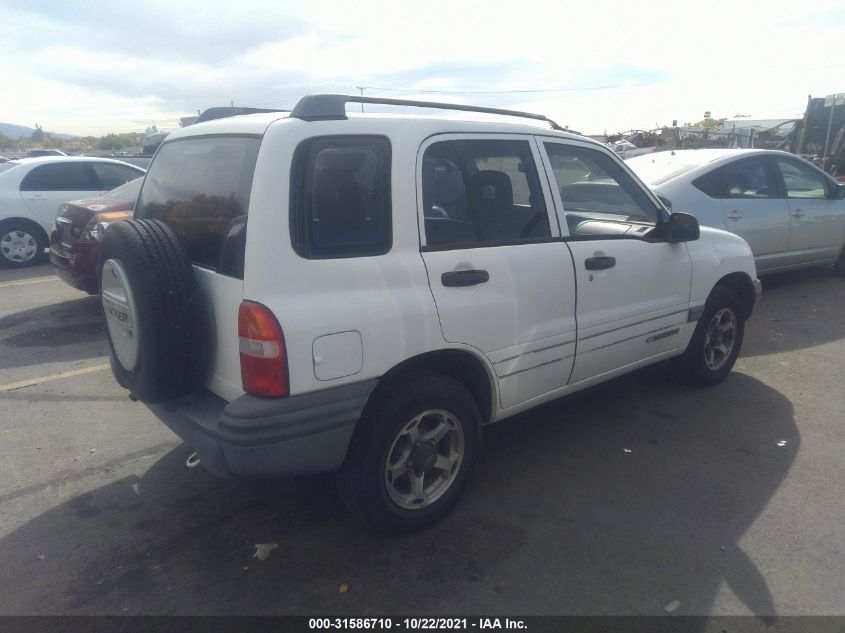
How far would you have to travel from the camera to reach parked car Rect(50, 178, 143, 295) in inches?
249

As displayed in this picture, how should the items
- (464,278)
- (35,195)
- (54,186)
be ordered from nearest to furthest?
1. (464,278)
2. (35,195)
3. (54,186)

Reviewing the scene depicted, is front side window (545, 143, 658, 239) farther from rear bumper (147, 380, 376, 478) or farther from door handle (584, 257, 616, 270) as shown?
rear bumper (147, 380, 376, 478)

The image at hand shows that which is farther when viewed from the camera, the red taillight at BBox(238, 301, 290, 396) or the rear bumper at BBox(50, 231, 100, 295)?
the rear bumper at BBox(50, 231, 100, 295)

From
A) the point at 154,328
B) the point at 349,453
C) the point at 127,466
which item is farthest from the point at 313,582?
the point at 127,466

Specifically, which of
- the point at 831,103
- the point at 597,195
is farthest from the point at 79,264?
the point at 831,103

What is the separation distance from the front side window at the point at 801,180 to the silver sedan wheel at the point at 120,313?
712cm

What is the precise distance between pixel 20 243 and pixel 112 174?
66.9 inches

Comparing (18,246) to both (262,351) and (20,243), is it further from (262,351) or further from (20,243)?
(262,351)

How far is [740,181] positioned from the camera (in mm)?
6996

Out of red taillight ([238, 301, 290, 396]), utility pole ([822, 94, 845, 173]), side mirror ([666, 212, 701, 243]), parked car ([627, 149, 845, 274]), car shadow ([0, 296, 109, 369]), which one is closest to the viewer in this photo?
red taillight ([238, 301, 290, 396])

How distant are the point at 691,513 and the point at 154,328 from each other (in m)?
2.70

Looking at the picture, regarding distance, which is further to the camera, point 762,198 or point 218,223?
point 762,198

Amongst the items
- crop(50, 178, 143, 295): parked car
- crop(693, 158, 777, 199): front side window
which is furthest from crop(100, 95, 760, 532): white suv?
crop(693, 158, 777, 199): front side window

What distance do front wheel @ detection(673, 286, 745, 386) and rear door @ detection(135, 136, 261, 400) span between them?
10.8 feet
